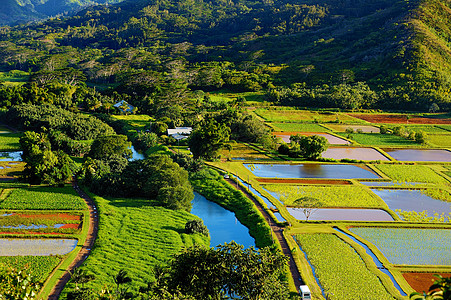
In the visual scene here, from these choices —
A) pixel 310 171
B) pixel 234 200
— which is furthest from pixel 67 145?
pixel 310 171

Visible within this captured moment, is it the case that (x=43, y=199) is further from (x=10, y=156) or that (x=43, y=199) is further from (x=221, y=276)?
(x=221, y=276)

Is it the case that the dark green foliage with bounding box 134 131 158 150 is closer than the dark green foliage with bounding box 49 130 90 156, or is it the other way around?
the dark green foliage with bounding box 49 130 90 156

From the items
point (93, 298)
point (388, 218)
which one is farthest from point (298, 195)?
point (93, 298)

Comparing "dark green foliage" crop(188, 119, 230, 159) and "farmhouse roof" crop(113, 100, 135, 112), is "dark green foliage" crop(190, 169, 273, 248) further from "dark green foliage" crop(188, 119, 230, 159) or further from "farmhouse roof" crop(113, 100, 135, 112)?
"farmhouse roof" crop(113, 100, 135, 112)

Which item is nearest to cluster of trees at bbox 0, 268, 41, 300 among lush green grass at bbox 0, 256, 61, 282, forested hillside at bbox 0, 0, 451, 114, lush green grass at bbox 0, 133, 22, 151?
lush green grass at bbox 0, 256, 61, 282

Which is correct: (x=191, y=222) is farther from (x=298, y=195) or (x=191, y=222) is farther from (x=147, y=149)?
(x=147, y=149)

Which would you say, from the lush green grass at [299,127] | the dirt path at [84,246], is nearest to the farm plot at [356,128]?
the lush green grass at [299,127]
